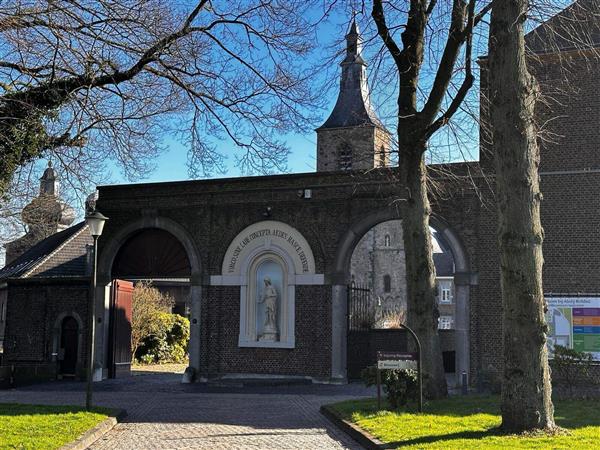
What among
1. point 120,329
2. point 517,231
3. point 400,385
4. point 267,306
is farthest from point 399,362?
point 120,329

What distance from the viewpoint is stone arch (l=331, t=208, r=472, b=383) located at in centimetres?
1922

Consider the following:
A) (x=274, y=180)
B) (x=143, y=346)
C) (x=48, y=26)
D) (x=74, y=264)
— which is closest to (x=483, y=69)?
(x=274, y=180)

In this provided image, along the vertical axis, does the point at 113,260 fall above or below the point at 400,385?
above

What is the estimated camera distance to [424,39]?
13.9m

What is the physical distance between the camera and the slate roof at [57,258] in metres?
26.5

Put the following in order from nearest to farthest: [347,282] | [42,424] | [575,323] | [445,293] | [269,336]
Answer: [42,424] < [575,323] < [347,282] < [269,336] < [445,293]

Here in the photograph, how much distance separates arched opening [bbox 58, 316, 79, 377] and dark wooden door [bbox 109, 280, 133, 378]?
1474mm

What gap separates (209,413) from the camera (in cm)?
1430

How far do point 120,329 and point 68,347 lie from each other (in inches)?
79.0

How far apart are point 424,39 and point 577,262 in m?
7.97

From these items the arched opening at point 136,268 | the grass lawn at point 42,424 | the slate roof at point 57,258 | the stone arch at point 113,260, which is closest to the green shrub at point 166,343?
the slate roof at point 57,258

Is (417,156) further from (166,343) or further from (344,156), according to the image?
(344,156)

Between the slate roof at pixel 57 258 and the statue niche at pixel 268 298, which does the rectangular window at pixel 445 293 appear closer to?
the slate roof at pixel 57 258

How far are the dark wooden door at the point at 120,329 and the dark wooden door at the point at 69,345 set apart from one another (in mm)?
1493
